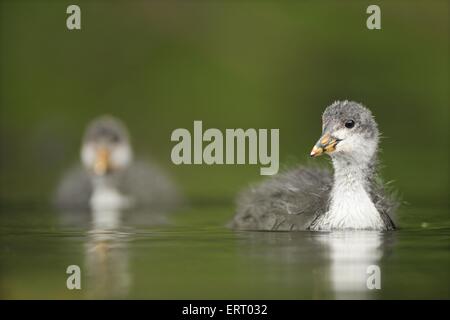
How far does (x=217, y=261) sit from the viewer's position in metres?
11.9

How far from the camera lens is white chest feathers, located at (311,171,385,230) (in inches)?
541

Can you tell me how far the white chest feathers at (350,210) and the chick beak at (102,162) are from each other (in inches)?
334

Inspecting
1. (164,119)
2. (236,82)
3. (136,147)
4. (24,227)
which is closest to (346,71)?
(236,82)

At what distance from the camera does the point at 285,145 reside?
98.2 feet

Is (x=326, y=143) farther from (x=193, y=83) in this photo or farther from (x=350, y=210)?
(x=193, y=83)

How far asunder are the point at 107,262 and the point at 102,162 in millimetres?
9955

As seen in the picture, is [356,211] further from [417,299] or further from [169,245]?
[417,299]

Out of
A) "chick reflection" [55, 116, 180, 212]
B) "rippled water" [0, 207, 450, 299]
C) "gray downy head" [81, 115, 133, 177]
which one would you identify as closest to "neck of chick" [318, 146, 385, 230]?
"rippled water" [0, 207, 450, 299]

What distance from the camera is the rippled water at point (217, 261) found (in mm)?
10148

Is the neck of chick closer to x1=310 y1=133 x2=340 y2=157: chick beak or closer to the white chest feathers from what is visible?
the white chest feathers

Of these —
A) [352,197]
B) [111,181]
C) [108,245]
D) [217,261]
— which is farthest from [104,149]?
[217,261]

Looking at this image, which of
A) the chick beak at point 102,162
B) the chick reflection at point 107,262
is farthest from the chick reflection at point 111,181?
the chick reflection at point 107,262

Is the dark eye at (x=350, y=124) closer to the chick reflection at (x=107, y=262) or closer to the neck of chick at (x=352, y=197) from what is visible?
the neck of chick at (x=352, y=197)

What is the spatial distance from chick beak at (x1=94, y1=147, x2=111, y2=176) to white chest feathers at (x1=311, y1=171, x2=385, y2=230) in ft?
27.9
